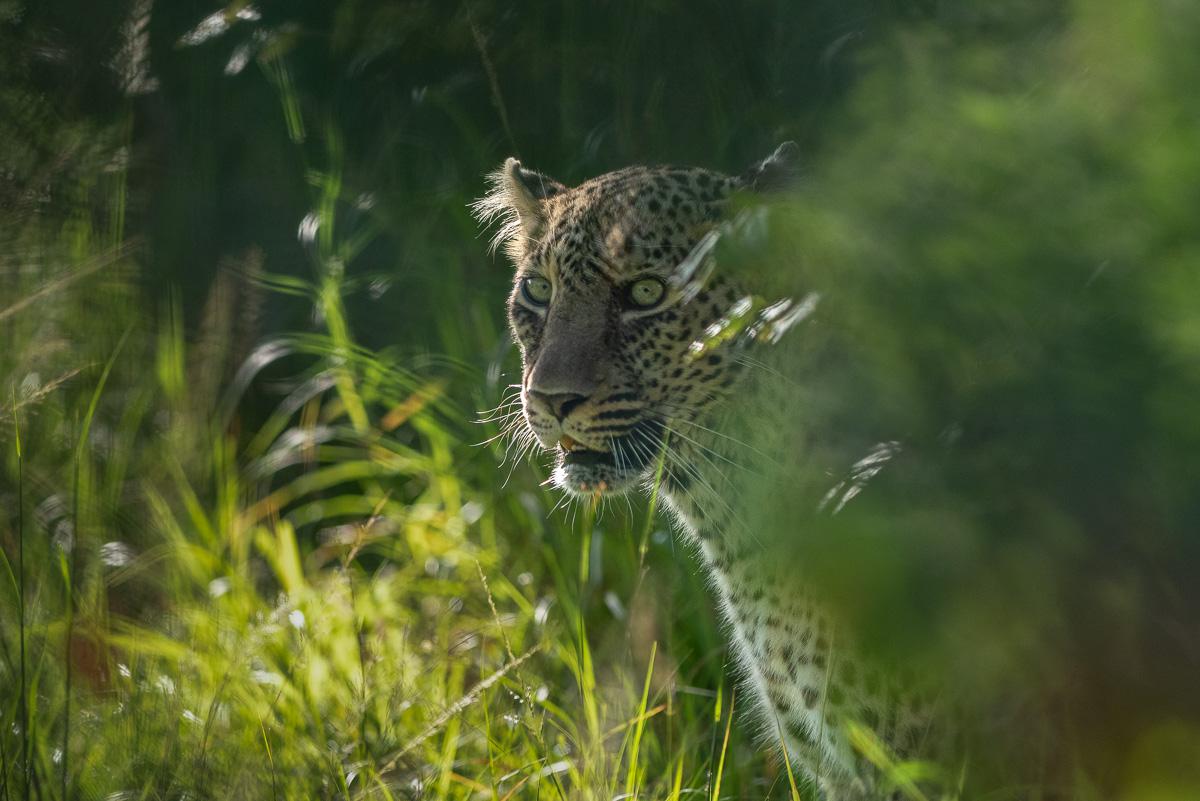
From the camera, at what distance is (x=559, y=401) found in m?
3.07

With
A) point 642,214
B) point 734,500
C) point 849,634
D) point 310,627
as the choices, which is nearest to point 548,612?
point 310,627

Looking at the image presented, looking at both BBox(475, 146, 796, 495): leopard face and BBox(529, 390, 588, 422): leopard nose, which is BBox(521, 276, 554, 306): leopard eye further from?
BBox(529, 390, 588, 422): leopard nose

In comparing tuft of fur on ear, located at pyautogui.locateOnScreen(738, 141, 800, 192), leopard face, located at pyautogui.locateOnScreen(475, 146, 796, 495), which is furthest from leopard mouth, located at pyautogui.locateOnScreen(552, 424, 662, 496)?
tuft of fur on ear, located at pyautogui.locateOnScreen(738, 141, 800, 192)

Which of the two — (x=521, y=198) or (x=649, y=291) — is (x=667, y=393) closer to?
(x=649, y=291)

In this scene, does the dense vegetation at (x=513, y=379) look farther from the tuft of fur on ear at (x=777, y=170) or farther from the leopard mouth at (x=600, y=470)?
the leopard mouth at (x=600, y=470)

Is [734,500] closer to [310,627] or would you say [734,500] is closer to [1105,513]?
[310,627]

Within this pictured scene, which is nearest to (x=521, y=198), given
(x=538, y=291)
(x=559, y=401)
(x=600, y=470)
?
(x=538, y=291)

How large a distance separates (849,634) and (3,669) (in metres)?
2.32

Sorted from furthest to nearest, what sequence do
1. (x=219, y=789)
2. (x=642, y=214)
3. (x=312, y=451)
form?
(x=312, y=451)
(x=642, y=214)
(x=219, y=789)

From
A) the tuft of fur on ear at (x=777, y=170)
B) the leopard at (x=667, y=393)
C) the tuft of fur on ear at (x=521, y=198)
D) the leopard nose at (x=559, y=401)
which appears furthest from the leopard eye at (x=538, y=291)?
the tuft of fur on ear at (x=777, y=170)

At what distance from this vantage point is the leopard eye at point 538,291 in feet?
11.1

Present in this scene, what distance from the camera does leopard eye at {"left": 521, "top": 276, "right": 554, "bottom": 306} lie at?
338 centimetres

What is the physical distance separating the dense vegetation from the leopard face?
222mm

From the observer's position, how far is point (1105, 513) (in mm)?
958
